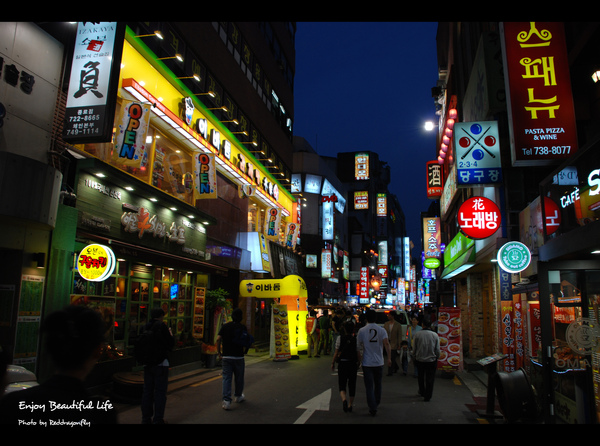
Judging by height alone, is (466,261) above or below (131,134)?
below

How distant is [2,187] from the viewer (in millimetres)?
7516

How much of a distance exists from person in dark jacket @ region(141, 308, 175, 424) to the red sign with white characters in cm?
966

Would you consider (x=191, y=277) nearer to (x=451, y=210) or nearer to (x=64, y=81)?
(x=64, y=81)

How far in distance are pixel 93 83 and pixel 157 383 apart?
6.50m

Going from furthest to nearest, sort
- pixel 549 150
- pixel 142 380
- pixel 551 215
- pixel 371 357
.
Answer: pixel 549 150, pixel 142 380, pixel 371 357, pixel 551 215

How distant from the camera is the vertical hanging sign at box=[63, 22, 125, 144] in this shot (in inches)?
372

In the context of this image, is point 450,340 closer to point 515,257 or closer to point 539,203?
point 515,257

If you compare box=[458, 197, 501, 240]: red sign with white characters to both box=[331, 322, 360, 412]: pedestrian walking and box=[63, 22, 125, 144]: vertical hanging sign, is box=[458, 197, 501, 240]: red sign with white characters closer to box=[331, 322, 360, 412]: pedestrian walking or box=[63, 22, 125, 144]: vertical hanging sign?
box=[331, 322, 360, 412]: pedestrian walking

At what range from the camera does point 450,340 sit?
1411 cm

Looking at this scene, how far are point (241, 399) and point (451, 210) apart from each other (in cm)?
1856

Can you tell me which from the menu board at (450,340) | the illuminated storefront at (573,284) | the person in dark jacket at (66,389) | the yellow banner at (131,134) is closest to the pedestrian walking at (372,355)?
the illuminated storefront at (573,284)

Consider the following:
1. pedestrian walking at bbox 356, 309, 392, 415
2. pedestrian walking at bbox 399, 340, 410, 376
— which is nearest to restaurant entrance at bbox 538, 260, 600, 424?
pedestrian walking at bbox 356, 309, 392, 415

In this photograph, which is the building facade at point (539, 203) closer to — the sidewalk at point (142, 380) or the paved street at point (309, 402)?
the paved street at point (309, 402)

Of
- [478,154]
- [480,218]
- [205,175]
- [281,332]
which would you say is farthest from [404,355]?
[205,175]
